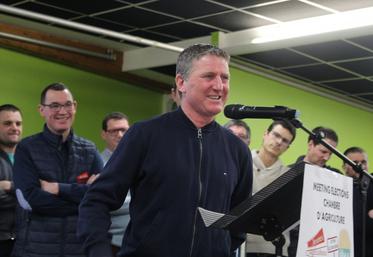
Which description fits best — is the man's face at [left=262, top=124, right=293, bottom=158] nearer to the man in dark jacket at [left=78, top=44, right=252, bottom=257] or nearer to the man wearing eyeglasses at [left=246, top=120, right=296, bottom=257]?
the man wearing eyeglasses at [left=246, top=120, right=296, bottom=257]

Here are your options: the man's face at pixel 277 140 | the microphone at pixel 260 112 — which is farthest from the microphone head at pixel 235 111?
the man's face at pixel 277 140

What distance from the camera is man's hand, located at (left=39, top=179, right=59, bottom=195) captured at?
3.48 meters

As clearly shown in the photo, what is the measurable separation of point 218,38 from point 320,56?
1.42m

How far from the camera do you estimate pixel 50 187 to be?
3.50 meters

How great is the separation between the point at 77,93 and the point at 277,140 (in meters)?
4.18

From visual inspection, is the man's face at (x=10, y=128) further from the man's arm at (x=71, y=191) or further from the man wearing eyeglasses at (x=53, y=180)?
the man's arm at (x=71, y=191)

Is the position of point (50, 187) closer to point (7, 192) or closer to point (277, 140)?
point (7, 192)

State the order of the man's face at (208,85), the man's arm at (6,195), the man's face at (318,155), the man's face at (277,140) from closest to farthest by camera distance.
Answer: the man's face at (208,85) → the man's arm at (6,195) → the man's face at (277,140) → the man's face at (318,155)

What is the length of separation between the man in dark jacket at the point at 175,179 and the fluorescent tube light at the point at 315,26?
4.56 metres

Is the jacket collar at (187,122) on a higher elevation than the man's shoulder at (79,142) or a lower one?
lower

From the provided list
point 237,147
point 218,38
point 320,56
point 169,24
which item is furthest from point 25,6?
point 237,147

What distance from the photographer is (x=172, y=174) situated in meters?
2.25

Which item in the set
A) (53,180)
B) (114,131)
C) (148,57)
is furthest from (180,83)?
(148,57)

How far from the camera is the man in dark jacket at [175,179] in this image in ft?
7.24
